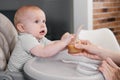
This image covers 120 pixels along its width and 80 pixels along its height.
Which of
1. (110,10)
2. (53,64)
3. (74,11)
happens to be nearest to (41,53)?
(53,64)

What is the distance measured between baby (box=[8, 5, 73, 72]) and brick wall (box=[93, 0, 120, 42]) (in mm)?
1560

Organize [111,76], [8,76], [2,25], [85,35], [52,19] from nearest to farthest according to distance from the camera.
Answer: [111,76] → [8,76] → [2,25] → [85,35] → [52,19]

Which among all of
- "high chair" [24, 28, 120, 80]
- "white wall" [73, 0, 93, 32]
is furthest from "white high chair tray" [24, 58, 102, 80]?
"white wall" [73, 0, 93, 32]

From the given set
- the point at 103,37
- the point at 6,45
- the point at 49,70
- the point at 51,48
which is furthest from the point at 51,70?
the point at 103,37

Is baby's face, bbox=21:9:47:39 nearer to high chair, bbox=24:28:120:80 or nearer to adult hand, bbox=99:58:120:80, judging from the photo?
high chair, bbox=24:28:120:80

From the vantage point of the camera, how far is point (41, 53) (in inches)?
44.3

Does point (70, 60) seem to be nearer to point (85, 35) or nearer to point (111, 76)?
point (111, 76)

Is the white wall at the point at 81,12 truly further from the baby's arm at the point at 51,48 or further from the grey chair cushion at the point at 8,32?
the baby's arm at the point at 51,48

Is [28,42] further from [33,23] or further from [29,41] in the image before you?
[33,23]

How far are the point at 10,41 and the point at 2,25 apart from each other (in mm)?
106

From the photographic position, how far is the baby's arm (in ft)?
3.59

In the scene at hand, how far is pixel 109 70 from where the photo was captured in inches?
37.8

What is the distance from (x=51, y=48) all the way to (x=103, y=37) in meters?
0.63

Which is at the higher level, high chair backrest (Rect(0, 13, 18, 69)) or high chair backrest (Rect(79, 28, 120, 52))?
high chair backrest (Rect(0, 13, 18, 69))
